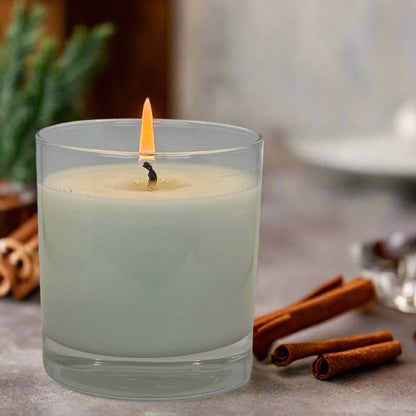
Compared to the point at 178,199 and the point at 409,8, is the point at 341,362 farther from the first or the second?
the point at 409,8

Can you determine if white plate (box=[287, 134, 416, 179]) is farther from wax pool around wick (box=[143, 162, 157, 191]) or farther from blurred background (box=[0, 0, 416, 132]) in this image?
wax pool around wick (box=[143, 162, 157, 191])

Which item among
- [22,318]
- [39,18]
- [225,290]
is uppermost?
[39,18]

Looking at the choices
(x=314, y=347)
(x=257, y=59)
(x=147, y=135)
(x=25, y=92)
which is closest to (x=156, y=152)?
(x=147, y=135)

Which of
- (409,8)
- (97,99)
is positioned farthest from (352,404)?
(97,99)

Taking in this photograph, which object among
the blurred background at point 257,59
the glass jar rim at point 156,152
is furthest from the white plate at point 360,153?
the glass jar rim at point 156,152

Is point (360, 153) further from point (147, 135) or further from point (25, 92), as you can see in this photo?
point (147, 135)

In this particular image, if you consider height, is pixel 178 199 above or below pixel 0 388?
above

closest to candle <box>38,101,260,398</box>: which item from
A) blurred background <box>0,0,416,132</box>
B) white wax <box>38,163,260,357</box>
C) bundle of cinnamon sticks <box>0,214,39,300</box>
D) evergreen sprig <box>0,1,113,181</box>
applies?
white wax <box>38,163,260,357</box>
